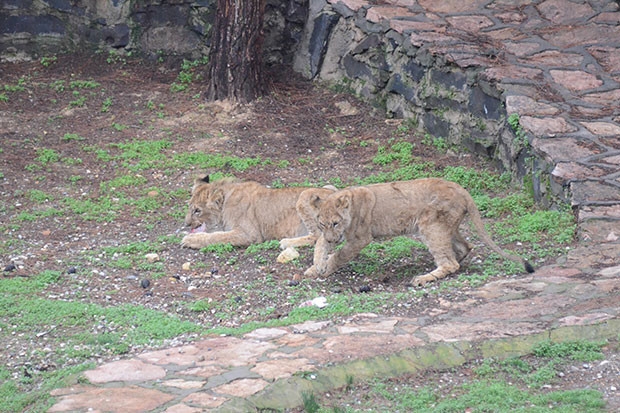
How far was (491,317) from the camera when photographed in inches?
285

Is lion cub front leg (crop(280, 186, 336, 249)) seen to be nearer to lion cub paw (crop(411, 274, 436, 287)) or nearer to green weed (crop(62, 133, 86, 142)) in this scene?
lion cub paw (crop(411, 274, 436, 287))

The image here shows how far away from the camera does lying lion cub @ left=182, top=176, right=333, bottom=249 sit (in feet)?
32.3

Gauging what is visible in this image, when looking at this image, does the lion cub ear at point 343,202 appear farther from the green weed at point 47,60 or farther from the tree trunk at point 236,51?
the green weed at point 47,60

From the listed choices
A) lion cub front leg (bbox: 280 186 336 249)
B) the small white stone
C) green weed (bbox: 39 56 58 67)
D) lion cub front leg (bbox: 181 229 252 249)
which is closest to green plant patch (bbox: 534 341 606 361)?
the small white stone

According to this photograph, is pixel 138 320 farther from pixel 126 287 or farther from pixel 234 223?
pixel 234 223

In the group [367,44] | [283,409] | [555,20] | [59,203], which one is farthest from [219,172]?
[283,409]

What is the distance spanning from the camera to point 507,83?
11633 millimetres

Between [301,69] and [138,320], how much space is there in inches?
301

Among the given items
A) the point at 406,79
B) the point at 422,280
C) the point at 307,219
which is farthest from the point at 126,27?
the point at 422,280

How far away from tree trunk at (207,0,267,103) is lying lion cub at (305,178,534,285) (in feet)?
16.3

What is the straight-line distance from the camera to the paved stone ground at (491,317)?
6.02 m

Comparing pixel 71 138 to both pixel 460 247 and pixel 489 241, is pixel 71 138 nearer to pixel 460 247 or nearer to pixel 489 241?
pixel 460 247

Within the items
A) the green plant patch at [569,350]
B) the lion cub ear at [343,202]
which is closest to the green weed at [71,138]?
the lion cub ear at [343,202]

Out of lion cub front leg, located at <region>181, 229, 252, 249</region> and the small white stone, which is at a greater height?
the small white stone
